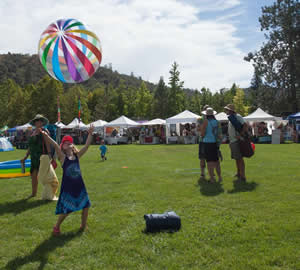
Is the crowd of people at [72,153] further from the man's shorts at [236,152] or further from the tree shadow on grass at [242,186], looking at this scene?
the tree shadow on grass at [242,186]

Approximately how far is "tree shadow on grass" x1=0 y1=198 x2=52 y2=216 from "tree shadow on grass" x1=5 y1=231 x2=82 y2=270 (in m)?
1.70

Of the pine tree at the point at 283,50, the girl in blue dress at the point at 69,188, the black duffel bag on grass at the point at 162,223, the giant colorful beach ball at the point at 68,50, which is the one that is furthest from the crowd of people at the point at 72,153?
the pine tree at the point at 283,50

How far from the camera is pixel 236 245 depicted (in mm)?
3348

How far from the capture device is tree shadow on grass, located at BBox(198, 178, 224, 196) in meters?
5.81

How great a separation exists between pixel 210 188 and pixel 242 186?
0.75m

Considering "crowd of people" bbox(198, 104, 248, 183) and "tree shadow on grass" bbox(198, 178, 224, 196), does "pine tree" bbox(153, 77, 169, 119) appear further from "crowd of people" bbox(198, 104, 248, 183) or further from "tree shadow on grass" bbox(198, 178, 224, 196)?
"tree shadow on grass" bbox(198, 178, 224, 196)

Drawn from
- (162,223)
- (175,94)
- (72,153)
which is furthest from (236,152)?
(175,94)

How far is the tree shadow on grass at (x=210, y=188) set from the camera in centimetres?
581

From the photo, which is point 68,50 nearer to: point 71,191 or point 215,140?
point 71,191

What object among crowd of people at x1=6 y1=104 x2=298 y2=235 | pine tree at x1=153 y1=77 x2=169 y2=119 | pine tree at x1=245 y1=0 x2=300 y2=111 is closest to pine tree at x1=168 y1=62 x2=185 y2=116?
pine tree at x1=153 y1=77 x2=169 y2=119

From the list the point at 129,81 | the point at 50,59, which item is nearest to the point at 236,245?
the point at 50,59

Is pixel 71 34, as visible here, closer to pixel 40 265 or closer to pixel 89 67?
pixel 89 67

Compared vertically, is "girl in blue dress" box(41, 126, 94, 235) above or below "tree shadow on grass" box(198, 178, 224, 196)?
above

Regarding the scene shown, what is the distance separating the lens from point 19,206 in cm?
548
